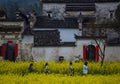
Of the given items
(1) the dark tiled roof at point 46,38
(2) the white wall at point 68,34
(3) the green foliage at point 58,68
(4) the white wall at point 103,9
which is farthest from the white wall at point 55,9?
(3) the green foliage at point 58,68

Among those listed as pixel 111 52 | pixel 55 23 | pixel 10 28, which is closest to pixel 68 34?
pixel 55 23

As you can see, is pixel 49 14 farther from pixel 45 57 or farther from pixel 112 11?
pixel 45 57

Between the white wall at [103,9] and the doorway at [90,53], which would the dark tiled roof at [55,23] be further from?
the doorway at [90,53]

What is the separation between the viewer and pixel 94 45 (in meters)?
39.2

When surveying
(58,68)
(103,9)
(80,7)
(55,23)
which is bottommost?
(58,68)

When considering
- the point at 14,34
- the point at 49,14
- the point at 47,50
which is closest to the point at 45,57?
the point at 47,50

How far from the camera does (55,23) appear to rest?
47.4m

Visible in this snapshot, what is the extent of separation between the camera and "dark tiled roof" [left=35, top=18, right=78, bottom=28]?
46484 mm

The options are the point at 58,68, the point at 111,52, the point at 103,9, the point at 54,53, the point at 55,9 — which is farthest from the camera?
the point at 55,9

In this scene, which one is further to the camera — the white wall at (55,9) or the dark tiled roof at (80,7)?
the white wall at (55,9)

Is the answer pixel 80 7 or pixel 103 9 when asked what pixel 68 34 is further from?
pixel 103 9

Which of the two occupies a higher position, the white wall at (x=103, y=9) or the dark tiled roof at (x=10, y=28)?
the dark tiled roof at (x=10, y=28)

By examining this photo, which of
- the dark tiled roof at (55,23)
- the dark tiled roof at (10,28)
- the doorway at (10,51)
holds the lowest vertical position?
the doorway at (10,51)

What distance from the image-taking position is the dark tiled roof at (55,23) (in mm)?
46484
